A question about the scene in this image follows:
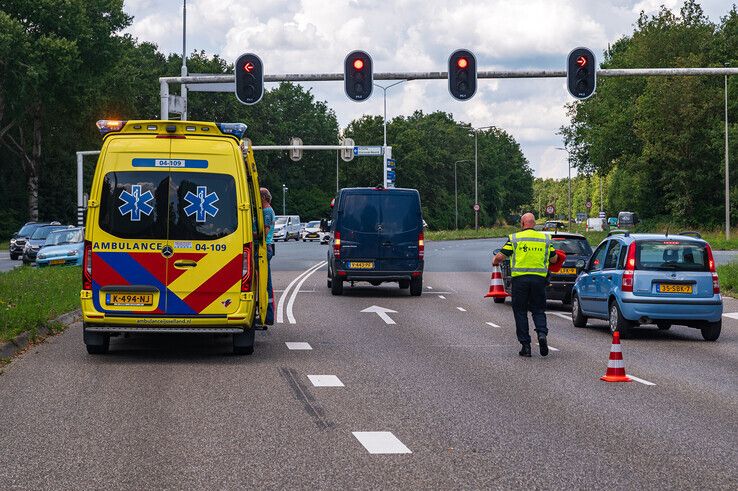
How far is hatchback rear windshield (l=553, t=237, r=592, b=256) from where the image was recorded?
76.1ft

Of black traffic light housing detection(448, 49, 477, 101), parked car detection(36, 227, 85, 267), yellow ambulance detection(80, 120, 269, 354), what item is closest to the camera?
yellow ambulance detection(80, 120, 269, 354)

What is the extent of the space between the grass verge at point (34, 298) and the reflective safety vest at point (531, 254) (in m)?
6.07

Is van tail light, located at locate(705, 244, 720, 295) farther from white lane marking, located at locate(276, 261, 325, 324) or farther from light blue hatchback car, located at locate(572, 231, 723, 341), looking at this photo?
white lane marking, located at locate(276, 261, 325, 324)

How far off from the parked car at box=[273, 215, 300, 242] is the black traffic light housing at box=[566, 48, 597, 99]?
54.8 metres

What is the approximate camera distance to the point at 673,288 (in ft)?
54.8

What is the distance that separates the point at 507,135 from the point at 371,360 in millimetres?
161597

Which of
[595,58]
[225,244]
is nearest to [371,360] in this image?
[225,244]

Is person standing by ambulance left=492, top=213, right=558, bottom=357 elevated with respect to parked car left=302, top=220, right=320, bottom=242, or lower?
elevated

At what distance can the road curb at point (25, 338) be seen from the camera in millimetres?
13281

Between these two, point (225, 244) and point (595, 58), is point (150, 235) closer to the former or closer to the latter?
point (225, 244)

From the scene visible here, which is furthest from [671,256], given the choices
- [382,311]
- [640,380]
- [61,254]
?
[61,254]

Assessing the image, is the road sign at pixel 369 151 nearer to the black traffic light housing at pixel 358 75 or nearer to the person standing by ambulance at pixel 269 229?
the black traffic light housing at pixel 358 75

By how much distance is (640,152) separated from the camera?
79.7 meters

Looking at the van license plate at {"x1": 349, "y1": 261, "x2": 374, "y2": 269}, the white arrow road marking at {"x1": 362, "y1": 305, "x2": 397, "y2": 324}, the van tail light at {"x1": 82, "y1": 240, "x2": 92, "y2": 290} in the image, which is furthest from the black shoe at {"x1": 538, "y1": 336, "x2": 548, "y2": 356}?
the van license plate at {"x1": 349, "y1": 261, "x2": 374, "y2": 269}
